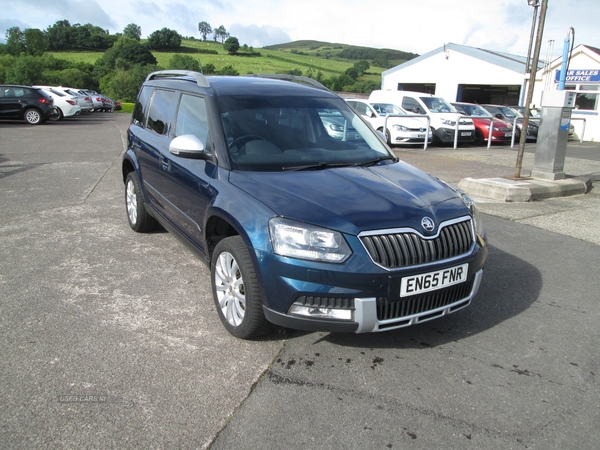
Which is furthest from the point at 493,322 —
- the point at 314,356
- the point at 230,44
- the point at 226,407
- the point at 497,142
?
the point at 230,44

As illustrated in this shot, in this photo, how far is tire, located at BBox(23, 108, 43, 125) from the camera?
22.3 metres

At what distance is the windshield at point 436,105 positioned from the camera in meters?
19.0

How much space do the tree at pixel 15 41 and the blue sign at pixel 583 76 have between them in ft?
Answer: 316

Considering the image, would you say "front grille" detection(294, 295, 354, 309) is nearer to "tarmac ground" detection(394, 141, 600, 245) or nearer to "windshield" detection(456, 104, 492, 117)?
"tarmac ground" detection(394, 141, 600, 245)

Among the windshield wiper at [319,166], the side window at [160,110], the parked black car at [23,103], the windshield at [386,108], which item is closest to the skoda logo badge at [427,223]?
the windshield wiper at [319,166]

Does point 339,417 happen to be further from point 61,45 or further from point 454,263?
point 61,45

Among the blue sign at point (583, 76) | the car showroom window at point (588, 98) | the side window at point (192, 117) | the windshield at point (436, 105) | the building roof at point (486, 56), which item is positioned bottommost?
the side window at point (192, 117)

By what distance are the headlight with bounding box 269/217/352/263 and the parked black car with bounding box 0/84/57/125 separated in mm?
22863

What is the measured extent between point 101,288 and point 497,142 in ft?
65.4

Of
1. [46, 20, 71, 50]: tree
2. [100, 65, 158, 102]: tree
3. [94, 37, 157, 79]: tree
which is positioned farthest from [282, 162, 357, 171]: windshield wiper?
[46, 20, 71, 50]: tree

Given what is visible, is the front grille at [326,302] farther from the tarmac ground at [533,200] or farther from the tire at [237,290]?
the tarmac ground at [533,200]

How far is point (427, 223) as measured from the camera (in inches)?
130

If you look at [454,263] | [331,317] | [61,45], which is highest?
[61,45]

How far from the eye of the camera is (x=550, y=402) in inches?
117
